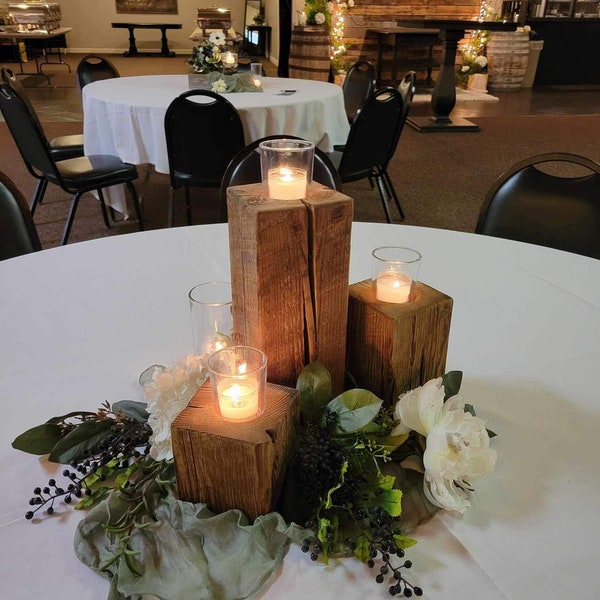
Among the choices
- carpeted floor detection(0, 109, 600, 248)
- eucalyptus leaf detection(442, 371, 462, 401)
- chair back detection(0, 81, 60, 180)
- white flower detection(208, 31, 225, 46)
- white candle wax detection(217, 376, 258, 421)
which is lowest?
carpeted floor detection(0, 109, 600, 248)

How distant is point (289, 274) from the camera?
667mm

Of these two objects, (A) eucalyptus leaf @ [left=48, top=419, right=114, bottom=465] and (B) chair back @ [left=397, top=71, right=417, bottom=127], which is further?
(B) chair back @ [left=397, top=71, right=417, bottom=127]

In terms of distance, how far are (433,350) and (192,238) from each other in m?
0.84

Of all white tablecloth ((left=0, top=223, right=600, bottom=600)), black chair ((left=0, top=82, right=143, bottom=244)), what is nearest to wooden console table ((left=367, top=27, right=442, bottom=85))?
→ black chair ((left=0, top=82, right=143, bottom=244))

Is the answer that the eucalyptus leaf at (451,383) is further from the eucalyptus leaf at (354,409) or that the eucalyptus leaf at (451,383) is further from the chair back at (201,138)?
the chair back at (201,138)

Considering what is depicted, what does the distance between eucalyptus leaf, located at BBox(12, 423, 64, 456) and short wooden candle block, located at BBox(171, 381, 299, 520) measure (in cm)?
20

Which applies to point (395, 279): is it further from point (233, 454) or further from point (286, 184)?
point (233, 454)

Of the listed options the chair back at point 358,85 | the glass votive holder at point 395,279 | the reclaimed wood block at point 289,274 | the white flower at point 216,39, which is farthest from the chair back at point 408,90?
the reclaimed wood block at point 289,274

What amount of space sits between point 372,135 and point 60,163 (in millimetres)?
1617

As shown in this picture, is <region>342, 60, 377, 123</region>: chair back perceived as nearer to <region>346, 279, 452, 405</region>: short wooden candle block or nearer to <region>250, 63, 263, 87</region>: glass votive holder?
<region>250, 63, 263, 87</region>: glass votive holder

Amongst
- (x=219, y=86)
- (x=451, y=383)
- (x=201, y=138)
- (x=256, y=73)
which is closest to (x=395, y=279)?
(x=451, y=383)

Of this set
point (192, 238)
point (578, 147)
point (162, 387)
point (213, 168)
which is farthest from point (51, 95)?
point (162, 387)

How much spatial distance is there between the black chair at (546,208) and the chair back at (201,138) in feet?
4.96

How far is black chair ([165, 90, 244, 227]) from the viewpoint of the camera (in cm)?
271
